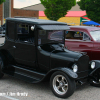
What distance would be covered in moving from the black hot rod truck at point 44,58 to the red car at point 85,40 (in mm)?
1998

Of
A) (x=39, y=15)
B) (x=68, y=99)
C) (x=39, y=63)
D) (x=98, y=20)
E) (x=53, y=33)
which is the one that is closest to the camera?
(x=68, y=99)

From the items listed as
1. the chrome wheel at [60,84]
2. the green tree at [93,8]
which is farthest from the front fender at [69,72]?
the green tree at [93,8]

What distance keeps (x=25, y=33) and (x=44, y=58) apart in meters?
1.04

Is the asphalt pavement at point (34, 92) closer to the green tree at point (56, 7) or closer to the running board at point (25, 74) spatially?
Result: the running board at point (25, 74)

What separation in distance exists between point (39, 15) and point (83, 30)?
4924 centimetres

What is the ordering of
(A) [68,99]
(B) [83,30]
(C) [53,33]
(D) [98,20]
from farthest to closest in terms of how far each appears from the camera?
(D) [98,20]
(B) [83,30]
(C) [53,33]
(A) [68,99]

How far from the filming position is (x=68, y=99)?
473 centimetres

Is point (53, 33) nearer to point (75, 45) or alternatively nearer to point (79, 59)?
point (79, 59)

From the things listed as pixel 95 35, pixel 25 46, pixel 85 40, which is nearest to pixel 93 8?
pixel 95 35

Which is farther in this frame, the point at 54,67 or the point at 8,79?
the point at 8,79

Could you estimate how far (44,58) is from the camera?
5301 mm

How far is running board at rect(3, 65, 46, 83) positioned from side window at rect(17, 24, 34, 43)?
84 cm

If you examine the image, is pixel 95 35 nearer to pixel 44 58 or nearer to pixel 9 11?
pixel 44 58

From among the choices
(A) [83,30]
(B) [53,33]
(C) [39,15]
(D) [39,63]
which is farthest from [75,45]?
(C) [39,15]
